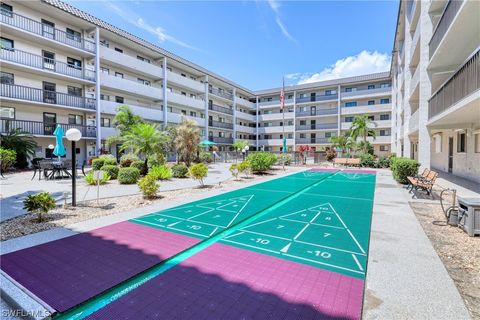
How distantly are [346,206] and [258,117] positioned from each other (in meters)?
45.1

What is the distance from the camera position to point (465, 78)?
28.7ft

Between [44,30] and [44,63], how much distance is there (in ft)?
9.46

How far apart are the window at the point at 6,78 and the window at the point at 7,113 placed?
212 cm

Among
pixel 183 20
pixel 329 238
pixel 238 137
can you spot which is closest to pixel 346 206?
pixel 329 238

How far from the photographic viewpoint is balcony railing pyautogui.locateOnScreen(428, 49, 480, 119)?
7.83 m

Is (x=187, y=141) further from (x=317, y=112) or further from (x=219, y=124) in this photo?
(x=317, y=112)

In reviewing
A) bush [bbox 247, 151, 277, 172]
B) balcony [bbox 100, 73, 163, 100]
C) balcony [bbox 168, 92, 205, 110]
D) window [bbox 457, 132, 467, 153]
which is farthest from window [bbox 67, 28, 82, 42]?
window [bbox 457, 132, 467, 153]

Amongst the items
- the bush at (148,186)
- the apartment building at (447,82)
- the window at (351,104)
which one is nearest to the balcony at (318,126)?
the window at (351,104)

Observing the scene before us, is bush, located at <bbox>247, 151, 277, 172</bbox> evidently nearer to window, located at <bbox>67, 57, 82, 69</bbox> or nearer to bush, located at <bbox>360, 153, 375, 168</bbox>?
bush, located at <bbox>360, 153, 375, 168</bbox>

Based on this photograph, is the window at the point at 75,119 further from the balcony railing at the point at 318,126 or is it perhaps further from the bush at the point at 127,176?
the balcony railing at the point at 318,126

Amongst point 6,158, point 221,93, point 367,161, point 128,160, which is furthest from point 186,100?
point 367,161

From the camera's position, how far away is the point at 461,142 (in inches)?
631

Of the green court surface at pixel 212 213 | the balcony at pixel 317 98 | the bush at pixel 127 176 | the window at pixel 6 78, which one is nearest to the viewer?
the green court surface at pixel 212 213

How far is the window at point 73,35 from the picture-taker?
23927 millimetres
